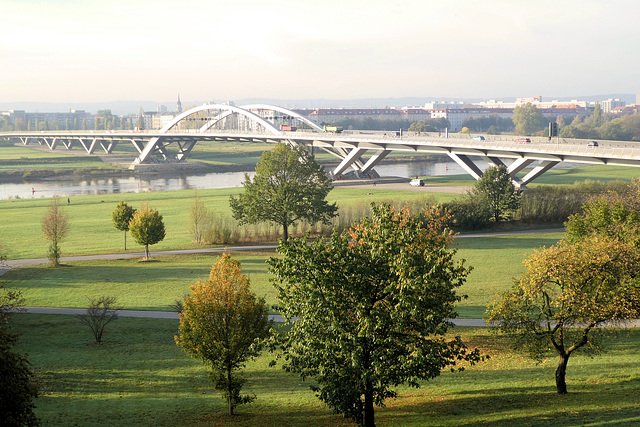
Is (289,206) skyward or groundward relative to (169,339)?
skyward

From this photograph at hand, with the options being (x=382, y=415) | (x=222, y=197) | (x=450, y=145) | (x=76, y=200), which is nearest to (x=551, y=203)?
(x=450, y=145)

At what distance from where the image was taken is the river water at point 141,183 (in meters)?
88.6

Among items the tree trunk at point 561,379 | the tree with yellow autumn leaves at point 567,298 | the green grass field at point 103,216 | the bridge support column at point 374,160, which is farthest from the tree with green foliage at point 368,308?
the bridge support column at point 374,160

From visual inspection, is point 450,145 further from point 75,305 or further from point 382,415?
point 382,415

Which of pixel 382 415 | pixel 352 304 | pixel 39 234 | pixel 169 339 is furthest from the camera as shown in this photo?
pixel 39 234

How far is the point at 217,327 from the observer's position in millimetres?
16625

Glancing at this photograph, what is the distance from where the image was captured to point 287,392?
1841 centimetres

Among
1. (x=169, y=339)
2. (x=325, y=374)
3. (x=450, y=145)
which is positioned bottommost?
(x=169, y=339)

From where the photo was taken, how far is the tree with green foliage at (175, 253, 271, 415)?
16484mm

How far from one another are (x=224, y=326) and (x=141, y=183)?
291 ft

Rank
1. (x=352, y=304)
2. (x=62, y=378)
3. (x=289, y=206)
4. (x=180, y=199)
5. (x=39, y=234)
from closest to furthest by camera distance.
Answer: (x=352, y=304) → (x=62, y=378) → (x=289, y=206) → (x=39, y=234) → (x=180, y=199)

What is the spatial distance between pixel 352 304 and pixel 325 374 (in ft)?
5.46

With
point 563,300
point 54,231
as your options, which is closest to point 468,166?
point 54,231

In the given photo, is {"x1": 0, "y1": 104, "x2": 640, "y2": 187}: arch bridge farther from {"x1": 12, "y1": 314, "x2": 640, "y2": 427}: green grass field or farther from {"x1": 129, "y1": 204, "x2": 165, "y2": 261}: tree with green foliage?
{"x1": 12, "y1": 314, "x2": 640, "y2": 427}: green grass field
